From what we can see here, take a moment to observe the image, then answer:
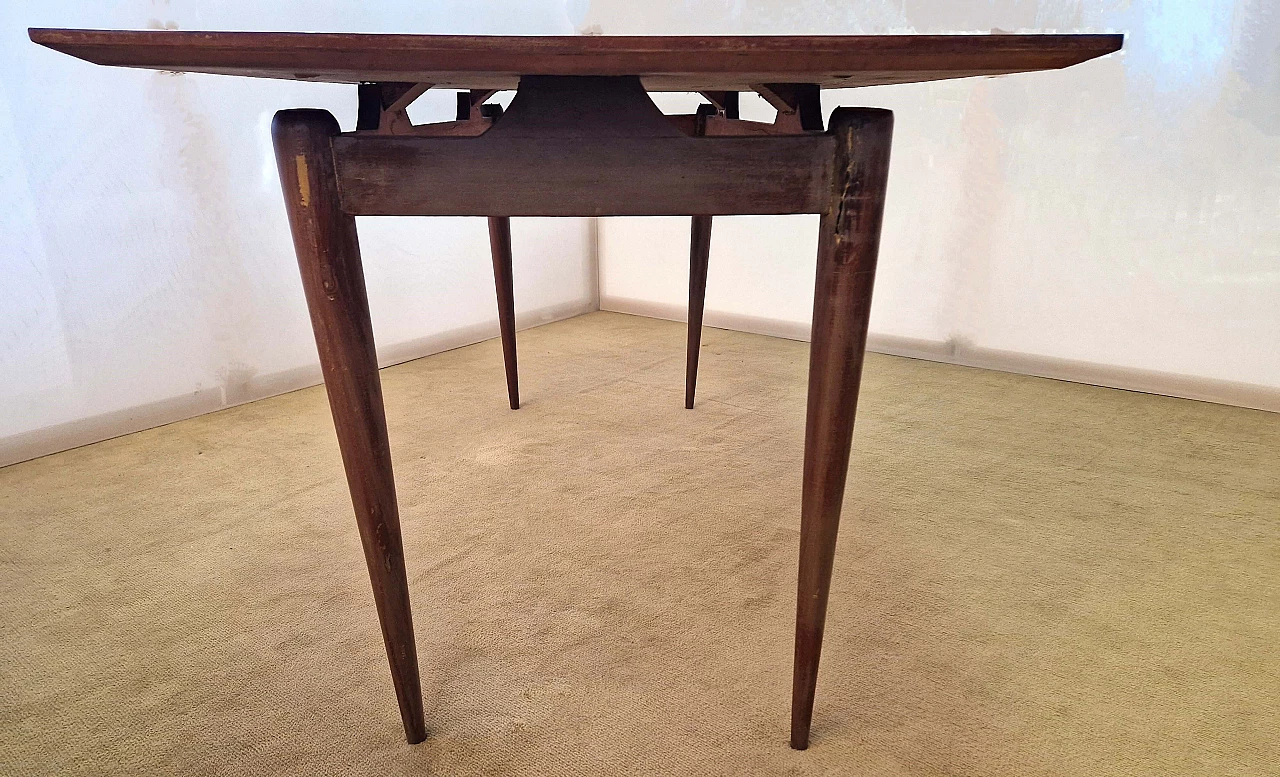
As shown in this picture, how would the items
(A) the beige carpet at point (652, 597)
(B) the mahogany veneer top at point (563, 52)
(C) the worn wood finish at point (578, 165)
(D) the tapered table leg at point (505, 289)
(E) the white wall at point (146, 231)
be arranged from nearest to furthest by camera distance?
(B) the mahogany veneer top at point (563, 52)
(C) the worn wood finish at point (578, 165)
(A) the beige carpet at point (652, 597)
(E) the white wall at point (146, 231)
(D) the tapered table leg at point (505, 289)

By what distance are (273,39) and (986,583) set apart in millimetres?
1079

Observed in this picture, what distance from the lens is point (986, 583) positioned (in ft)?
3.85

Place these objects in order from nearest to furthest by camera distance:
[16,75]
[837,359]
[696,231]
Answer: [837,359], [16,75], [696,231]

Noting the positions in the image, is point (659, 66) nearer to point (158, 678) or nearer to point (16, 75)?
point (158, 678)

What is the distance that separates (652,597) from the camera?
1.14 metres

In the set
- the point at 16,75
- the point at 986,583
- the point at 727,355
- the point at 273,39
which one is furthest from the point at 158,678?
the point at 727,355

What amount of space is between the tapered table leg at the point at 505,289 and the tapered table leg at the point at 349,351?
92 cm

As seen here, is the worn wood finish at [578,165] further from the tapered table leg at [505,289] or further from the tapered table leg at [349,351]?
the tapered table leg at [505,289]

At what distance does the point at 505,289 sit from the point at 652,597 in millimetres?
833

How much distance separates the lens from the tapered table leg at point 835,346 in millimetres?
696

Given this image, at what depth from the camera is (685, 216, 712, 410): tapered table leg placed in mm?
1631

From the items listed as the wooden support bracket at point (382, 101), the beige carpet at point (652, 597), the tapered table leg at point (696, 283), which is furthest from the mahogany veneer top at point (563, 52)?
the tapered table leg at point (696, 283)

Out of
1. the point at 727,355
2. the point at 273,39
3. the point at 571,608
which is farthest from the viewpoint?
the point at 727,355

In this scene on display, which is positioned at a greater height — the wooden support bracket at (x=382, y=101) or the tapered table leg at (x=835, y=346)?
the wooden support bracket at (x=382, y=101)
